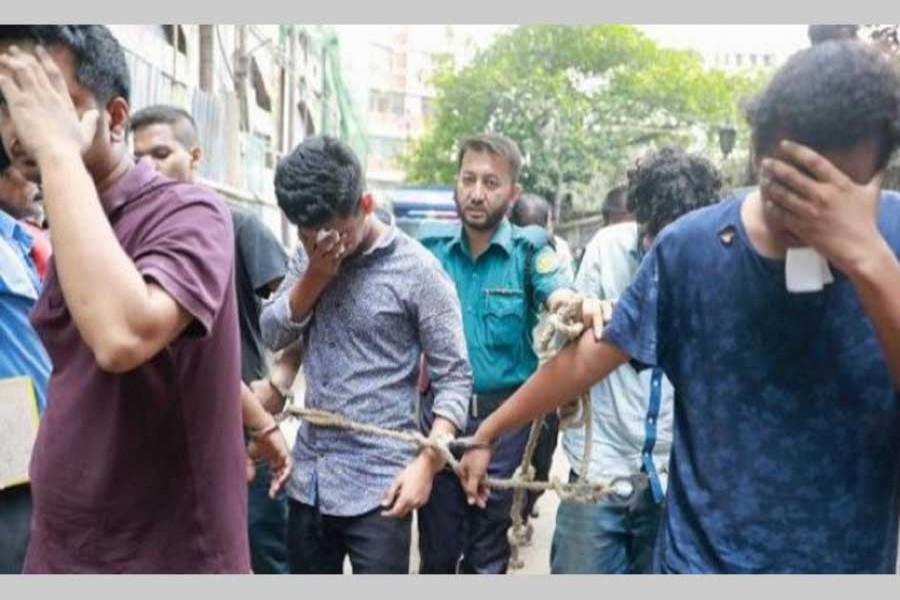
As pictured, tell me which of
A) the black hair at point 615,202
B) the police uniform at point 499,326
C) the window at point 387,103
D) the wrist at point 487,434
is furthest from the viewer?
the window at point 387,103

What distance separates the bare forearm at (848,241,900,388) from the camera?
1.45 metres

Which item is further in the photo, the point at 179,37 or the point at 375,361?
the point at 179,37

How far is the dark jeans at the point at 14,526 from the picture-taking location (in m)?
2.21

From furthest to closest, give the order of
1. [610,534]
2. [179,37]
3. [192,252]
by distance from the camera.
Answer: [179,37] → [610,534] → [192,252]

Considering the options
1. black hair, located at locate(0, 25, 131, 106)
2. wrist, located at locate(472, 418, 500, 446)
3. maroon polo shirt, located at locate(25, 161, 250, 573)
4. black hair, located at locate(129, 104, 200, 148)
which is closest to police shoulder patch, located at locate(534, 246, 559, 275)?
black hair, located at locate(129, 104, 200, 148)

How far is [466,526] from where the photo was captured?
3.57 m

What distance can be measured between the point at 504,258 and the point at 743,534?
2171mm

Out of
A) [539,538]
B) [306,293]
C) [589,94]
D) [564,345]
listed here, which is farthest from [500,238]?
[589,94]

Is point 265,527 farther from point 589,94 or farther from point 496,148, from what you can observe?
point 589,94

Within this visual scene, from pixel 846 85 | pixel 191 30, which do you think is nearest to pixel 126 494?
pixel 846 85

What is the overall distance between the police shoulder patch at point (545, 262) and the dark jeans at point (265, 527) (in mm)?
1152

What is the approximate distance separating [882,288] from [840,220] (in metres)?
0.12

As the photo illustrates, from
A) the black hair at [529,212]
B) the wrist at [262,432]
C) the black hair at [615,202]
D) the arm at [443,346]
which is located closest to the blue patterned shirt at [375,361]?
the arm at [443,346]

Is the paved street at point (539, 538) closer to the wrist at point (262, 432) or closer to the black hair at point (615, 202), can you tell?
the black hair at point (615, 202)
